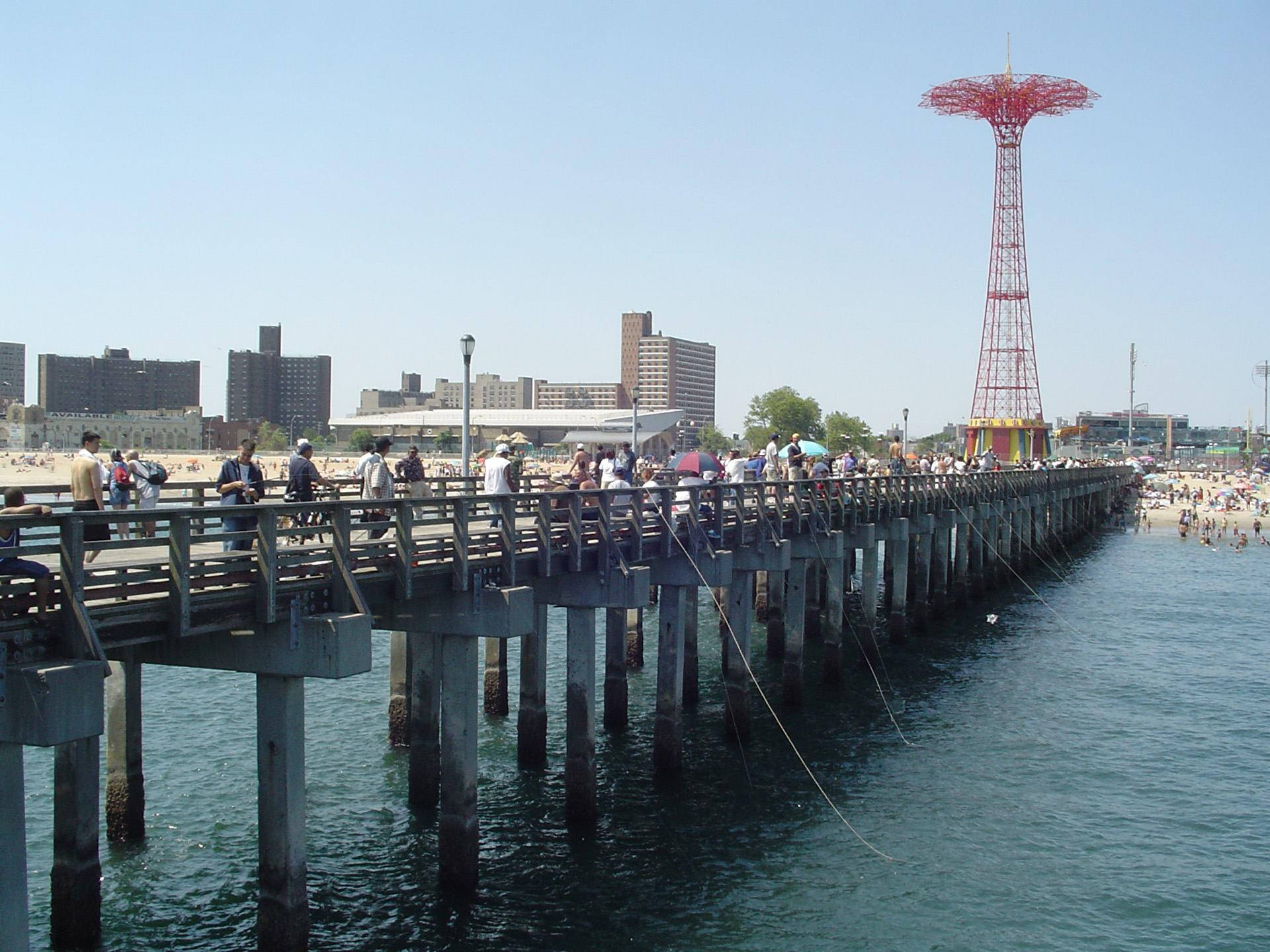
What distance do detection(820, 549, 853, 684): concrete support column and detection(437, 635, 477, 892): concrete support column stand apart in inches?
606

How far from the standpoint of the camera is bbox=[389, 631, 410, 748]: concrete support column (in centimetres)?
2217

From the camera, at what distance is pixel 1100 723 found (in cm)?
2686

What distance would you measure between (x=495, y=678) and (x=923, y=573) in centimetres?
1783

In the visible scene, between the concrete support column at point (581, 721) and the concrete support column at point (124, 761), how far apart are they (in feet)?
19.4

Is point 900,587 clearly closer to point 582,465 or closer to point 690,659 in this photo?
point 690,659

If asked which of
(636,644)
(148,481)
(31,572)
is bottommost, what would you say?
(636,644)

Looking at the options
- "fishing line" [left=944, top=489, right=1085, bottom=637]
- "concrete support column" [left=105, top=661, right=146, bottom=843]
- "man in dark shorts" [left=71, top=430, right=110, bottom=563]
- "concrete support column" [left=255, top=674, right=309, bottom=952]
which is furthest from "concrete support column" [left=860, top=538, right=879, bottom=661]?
"concrete support column" [left=255, top=674, right=309, bottom=952]

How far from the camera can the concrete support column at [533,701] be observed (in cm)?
2114

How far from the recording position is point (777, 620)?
32438mm

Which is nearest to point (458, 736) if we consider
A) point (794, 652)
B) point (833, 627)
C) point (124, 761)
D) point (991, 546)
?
point (124, 761)

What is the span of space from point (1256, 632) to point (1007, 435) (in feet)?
172

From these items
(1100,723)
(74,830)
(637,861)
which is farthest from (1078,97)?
(74,830)

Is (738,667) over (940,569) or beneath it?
beneath

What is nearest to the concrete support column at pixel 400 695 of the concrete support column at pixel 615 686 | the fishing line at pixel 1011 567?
the concrete support column at pixel 615 686
